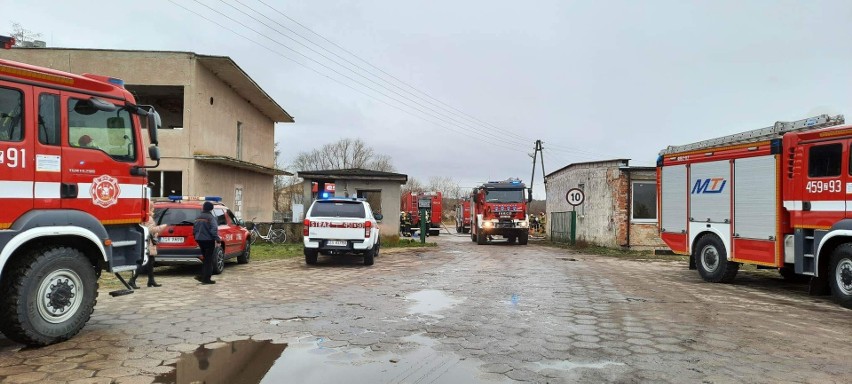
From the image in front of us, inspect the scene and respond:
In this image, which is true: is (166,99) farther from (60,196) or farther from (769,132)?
(769,132)

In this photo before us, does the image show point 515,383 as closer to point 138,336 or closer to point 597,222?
point 138,336

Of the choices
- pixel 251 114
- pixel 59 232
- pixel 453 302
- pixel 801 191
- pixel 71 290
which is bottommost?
pixel 453 302

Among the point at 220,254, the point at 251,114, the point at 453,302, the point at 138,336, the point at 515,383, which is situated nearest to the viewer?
the point at 515,383

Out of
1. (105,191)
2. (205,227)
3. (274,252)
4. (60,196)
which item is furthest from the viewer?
(274,252)

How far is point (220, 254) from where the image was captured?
12.2m

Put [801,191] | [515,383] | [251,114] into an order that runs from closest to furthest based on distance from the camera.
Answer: [515,383] → [801,191] → [251,114]

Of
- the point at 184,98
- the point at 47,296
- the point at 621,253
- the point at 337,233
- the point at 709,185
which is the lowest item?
the point at 621,253

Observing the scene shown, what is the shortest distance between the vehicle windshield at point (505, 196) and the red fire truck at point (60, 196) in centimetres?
2002

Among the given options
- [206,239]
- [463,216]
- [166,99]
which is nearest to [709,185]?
[206,239]

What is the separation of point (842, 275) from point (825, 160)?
2033 mm

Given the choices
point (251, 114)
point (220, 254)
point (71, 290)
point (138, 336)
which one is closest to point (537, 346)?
point (138, 336)

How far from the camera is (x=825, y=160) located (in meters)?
9.55

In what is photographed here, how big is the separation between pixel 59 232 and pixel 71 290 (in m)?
0.72

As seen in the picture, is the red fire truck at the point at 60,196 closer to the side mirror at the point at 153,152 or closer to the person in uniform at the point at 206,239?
the side mirror at the point at 153,152
